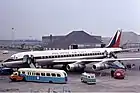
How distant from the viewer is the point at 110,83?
3322 cm

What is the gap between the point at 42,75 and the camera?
34.7 meters

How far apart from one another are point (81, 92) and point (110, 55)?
2429cm

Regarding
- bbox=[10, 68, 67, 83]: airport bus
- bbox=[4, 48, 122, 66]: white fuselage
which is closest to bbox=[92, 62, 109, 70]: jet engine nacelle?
bbox=[4, 48, 122, 66]: white fuselage

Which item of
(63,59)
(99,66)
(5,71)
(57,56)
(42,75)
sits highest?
(57,56)

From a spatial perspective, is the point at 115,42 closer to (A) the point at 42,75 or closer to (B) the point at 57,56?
(B) the point at 57,56

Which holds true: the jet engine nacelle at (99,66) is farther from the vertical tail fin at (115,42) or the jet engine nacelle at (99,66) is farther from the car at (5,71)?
the vertical tail fin at (115,42)

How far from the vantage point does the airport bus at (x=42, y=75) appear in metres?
33.4

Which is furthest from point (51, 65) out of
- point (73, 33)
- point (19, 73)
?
point (73, 33)

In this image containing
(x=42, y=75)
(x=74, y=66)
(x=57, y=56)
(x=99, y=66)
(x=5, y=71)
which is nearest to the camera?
(x=42, y=75)

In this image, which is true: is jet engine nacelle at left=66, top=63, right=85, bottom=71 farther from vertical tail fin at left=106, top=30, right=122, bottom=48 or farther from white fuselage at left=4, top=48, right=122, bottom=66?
vertical tail fin at left=106, top=30, right=122, bottom=48

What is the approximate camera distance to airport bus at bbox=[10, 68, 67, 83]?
110 feet

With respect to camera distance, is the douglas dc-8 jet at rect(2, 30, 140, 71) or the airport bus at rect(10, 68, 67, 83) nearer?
the airport bus at rect(10, 68, 67, 83)

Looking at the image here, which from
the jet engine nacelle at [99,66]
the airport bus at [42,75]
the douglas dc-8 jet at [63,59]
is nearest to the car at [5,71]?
the douglas dc-8 jet at [63,59]

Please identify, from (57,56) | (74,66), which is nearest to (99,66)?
(74,66)
